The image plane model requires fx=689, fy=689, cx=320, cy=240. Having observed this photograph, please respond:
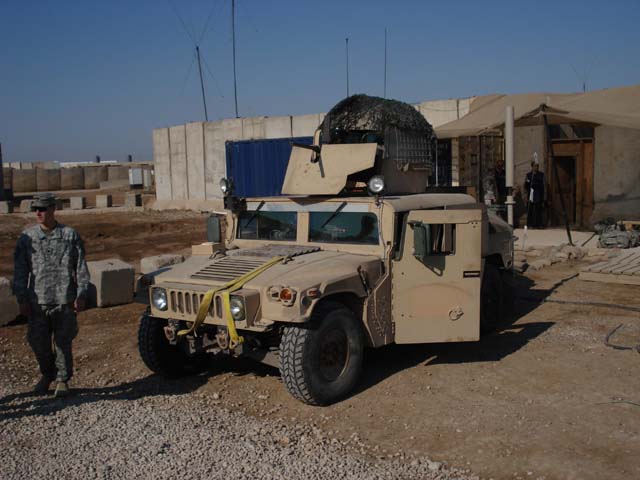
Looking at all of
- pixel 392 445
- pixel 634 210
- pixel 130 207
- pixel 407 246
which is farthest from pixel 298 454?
pixel 130 207

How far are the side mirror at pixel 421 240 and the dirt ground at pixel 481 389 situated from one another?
1.13m

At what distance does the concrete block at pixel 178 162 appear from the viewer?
24656 mm

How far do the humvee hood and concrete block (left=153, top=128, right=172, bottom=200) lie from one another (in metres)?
19.8

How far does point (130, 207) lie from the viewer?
2720cm

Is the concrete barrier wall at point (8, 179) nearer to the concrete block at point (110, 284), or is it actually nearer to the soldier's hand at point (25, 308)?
the concrete block at point (110, 284)

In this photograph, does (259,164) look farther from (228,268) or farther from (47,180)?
(47,180)

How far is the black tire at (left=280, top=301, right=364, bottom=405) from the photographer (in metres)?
5.18

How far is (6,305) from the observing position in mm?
8188

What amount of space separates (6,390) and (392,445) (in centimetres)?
343

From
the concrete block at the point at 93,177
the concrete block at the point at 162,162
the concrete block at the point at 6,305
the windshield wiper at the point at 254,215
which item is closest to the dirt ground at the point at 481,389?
the concrete block at the point at 6,305

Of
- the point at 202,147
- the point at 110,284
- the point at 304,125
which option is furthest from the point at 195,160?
the point at 110,284

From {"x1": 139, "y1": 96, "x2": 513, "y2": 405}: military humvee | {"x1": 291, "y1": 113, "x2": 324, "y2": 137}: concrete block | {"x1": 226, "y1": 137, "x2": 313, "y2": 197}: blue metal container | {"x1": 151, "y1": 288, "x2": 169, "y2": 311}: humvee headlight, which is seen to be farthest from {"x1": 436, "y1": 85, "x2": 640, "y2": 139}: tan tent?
{"x1": 151, "y1": 288, "x2": 169, "y2": 311}: humvee headlight

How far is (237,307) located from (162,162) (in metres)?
21.4

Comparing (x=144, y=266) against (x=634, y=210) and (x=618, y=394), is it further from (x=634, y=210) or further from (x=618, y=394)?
(x=634, y=210)
